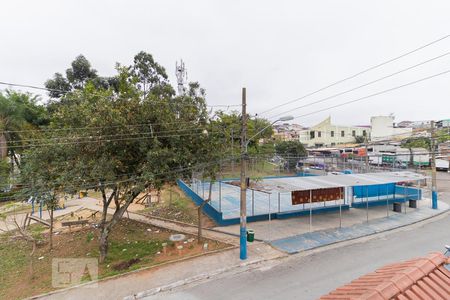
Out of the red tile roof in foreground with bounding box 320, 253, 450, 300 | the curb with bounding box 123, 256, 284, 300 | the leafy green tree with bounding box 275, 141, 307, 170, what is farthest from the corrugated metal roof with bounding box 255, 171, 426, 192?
the leafy green tree with bounding box 275, 141, 307, 170

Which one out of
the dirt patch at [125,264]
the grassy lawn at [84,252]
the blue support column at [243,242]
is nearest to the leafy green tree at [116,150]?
the dirt patch at [125,264]

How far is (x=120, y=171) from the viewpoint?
1129 cm

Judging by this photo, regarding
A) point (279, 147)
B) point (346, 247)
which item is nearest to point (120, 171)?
point (346, 247)

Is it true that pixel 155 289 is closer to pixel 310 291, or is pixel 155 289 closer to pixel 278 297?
pixel 278 297

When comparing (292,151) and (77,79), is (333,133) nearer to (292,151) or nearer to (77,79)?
(292,151)

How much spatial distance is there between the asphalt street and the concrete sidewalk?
69 cm

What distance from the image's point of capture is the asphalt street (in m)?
8.59

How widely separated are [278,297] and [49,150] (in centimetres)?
1190

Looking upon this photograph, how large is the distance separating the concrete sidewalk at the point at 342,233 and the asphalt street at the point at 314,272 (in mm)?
692

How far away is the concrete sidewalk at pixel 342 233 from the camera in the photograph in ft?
40.9

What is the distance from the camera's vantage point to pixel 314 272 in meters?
9.91

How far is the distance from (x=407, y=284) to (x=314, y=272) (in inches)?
297

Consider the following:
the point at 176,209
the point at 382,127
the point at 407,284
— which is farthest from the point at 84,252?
the point at 382,127

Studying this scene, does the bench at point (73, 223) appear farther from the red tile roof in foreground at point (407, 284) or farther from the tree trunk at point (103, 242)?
the red tile roof in foreground at point (407, 284)
